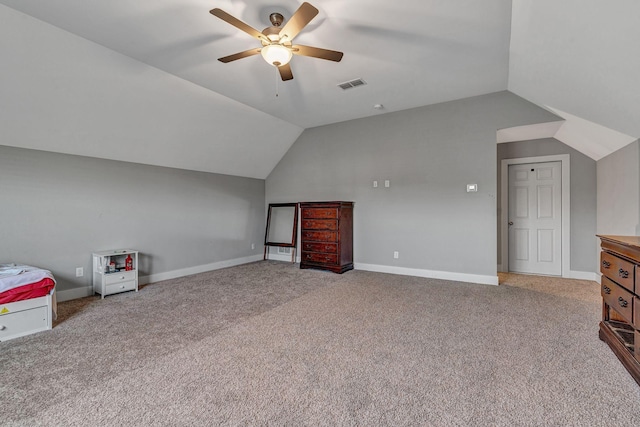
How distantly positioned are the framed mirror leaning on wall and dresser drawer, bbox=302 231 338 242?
776mm

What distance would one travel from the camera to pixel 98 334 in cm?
259

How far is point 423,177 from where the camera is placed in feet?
15.6

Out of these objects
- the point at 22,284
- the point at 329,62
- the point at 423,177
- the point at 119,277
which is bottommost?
the point at 119,277

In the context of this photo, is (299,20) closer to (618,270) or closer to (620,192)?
(618,270)

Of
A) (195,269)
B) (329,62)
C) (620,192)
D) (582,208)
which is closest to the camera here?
(329,62)

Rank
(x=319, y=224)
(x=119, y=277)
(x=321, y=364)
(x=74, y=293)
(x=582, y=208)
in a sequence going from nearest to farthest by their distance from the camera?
(x=321, y=364) → (x=74, y=293) → (x=119, y=277) → (x=582, y=208) → (x=319, y=224)

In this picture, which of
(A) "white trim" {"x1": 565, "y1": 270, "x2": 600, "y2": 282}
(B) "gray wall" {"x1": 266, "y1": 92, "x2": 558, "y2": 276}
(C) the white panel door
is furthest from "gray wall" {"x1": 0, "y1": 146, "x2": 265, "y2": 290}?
(A) "white trim" {"x1": 565, "y1": 270, "x2": 600, "y2": 282}

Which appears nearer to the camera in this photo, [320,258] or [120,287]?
[120,287]

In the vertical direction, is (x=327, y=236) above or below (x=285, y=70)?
below

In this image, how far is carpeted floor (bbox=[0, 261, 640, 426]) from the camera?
61.7 inches

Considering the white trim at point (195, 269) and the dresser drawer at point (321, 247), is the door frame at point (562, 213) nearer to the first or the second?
the dresser drawer at point (321, 247)

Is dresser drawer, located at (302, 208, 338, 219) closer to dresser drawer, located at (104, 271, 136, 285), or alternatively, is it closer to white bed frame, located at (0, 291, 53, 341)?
dresser drawer, located at (104, 271, 136, 285)

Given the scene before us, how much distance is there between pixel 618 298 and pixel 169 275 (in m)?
5.26

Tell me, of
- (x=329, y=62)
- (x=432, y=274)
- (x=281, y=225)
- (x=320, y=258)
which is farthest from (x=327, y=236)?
(x=329, y=62)
